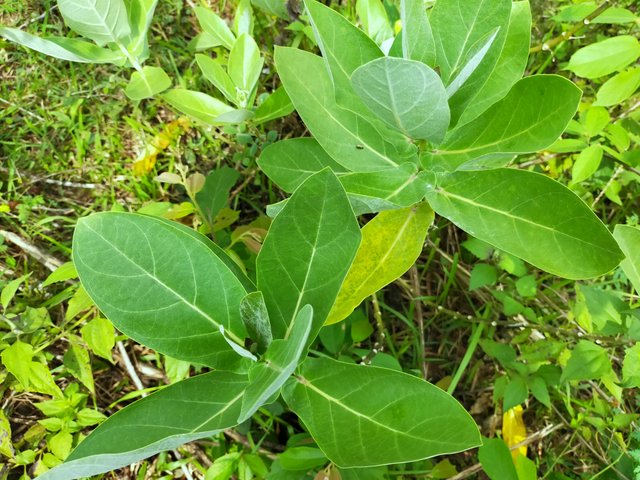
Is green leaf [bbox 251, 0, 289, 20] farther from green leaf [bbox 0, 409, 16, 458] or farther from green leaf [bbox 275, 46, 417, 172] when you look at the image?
green leaf [bbox 0, 409, 16, 458]

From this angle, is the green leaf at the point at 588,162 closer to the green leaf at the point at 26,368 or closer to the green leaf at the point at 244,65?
the green leaf at the point at 244,65

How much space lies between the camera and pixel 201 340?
4.10ft

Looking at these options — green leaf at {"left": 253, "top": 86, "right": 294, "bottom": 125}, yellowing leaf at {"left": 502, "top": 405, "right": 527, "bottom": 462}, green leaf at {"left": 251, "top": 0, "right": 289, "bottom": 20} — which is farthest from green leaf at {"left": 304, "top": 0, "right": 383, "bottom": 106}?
yellowing leaf at {"left": 502, "top": 405, "right": 527, "bottom": 462}

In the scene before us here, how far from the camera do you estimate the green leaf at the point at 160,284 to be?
117 centimetres

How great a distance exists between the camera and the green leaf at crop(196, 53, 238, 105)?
6.22ft

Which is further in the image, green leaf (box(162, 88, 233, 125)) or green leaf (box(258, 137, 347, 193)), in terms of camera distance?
green leaf (box(162, 88, 233, 125))

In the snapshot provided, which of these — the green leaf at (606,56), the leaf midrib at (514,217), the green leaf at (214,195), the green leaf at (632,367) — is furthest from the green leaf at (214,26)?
the green leaf at (632,367)

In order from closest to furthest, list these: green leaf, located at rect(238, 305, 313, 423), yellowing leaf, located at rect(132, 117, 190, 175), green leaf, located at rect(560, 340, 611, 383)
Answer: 1. green leaf, located at rect(238, 305, 313, 423)
2. green leaf, located at rect(560, 340, 611, 383)
3. yellowing leaf, located at rect(132, 117, 190, 175)

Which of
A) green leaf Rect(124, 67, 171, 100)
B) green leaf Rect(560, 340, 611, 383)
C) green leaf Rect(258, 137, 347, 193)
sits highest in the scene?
green leaf Rect(124, 67, 171, 100)

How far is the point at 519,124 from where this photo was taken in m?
1.38

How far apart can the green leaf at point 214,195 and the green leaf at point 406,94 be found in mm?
989

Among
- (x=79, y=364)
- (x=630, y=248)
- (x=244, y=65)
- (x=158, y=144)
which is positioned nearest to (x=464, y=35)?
(x=630, y=248)

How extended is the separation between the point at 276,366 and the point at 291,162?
0.81 meters

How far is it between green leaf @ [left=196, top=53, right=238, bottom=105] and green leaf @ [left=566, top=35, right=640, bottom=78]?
123 centimetres
